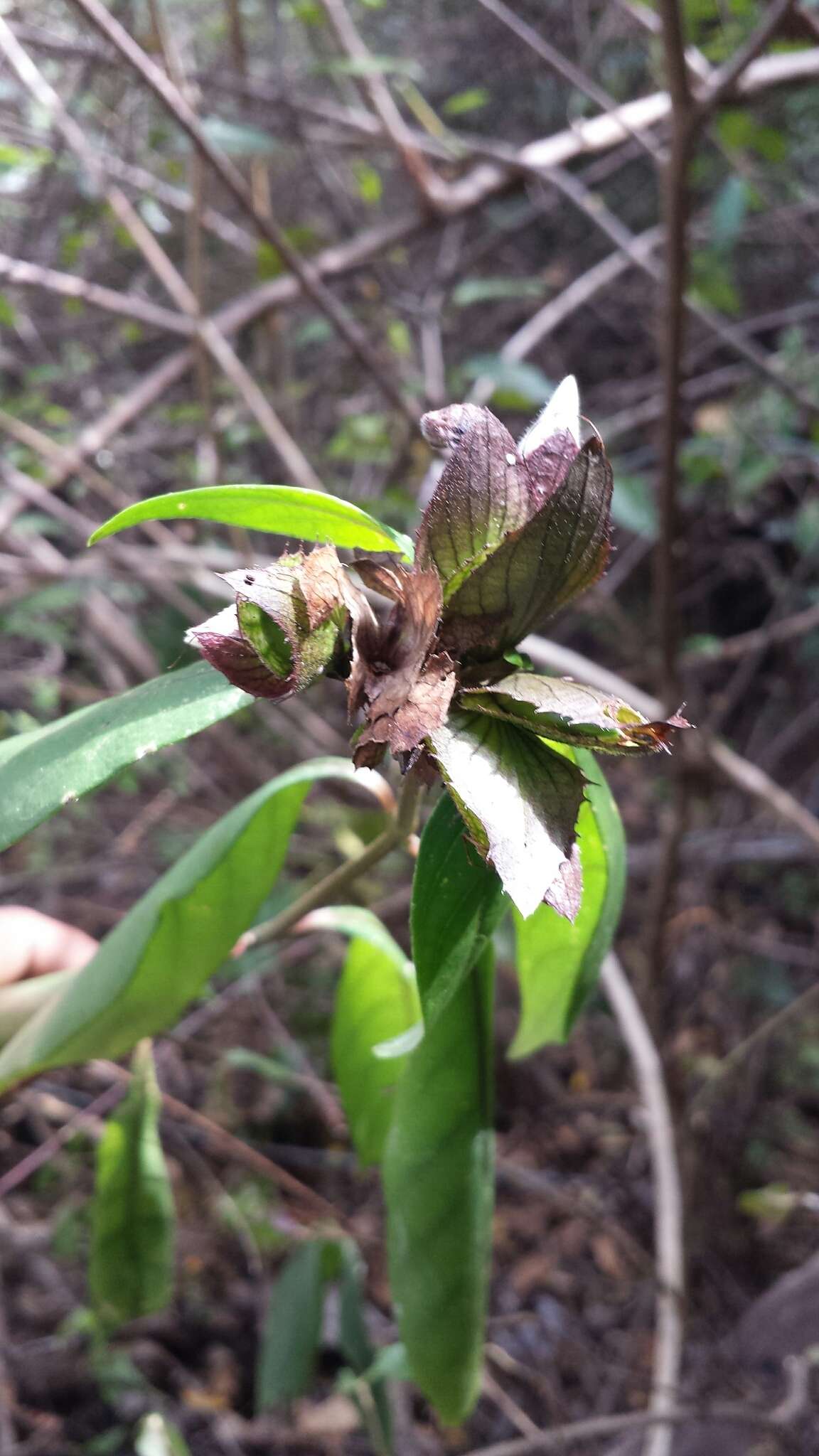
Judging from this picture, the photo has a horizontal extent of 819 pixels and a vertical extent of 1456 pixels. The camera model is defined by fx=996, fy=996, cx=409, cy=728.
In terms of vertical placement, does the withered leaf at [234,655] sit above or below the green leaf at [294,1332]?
above

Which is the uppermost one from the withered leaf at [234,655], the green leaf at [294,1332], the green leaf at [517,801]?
the withered leaf at [234,655]

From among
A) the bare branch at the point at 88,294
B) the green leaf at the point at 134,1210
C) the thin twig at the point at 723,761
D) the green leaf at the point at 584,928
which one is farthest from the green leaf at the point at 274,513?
the bare branch at the point at 88,294

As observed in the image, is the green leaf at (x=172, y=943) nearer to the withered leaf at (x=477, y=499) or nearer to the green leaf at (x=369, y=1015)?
the green leaf at (x=369, y=1015)

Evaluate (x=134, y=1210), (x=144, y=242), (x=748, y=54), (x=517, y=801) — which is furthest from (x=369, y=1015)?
(x=144, y=242)

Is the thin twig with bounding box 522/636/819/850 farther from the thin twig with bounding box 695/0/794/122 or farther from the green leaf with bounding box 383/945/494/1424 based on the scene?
the green leaf with bounding box 383/945/494/1424

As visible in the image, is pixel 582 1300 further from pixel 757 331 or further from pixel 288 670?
pixel 757 331

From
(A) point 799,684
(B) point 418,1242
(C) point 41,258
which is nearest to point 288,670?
(B) point 418,1242
